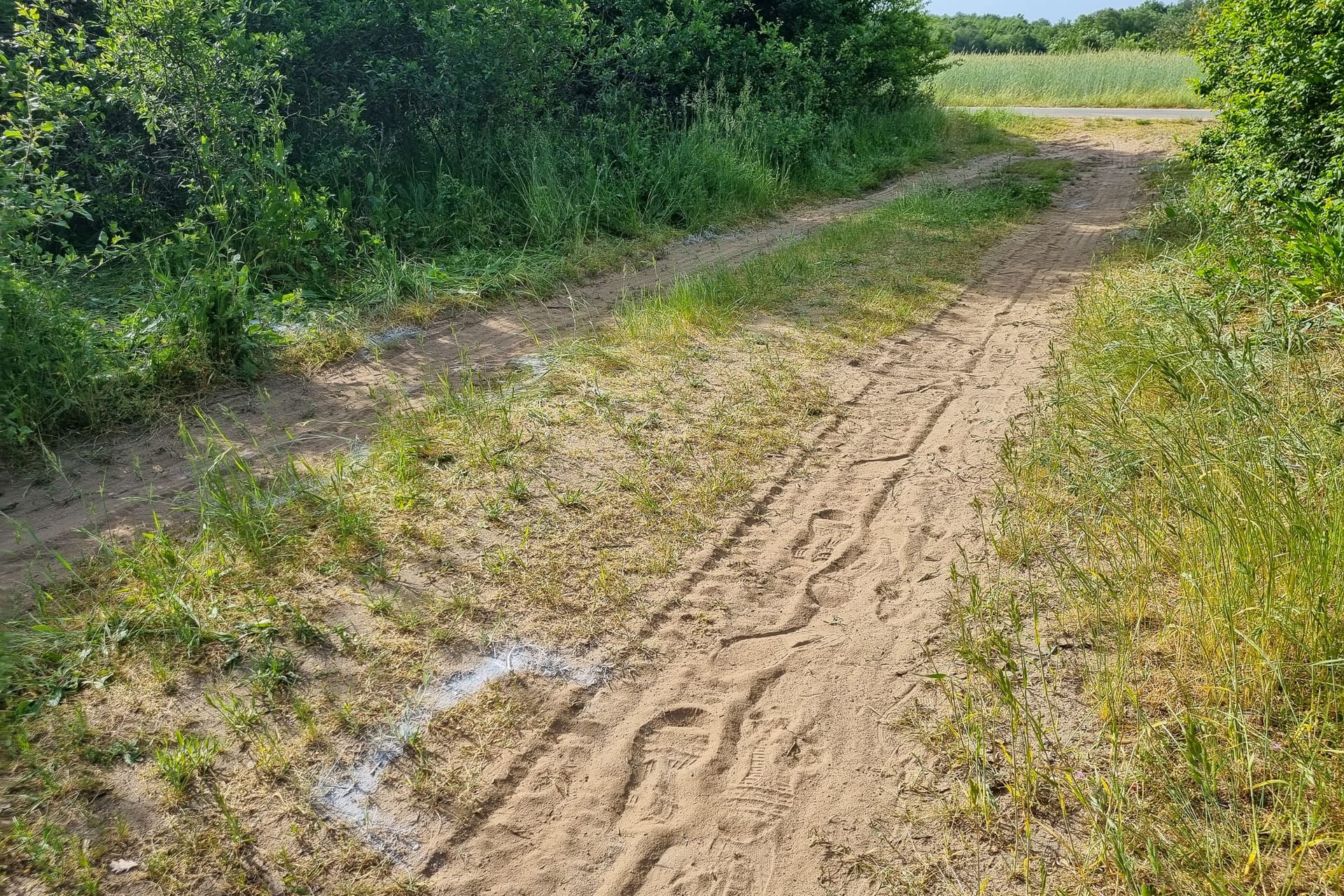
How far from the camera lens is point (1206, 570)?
302cm

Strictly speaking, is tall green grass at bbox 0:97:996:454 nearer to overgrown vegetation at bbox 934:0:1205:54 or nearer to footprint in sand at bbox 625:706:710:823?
footprint in sand at bbox 625:706:710:823

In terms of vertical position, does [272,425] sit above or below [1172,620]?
above

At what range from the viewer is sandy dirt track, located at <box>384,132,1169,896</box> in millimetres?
2521

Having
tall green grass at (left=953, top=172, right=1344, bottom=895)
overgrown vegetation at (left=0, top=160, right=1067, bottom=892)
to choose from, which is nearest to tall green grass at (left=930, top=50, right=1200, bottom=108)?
overgrown vegetation at (left=0, top=160, right=1067, bottom=892)

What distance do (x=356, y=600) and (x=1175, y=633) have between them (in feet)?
9.74

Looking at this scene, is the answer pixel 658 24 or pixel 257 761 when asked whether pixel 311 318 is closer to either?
pixel 257 761

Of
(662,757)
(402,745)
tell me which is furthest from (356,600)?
(662,757)

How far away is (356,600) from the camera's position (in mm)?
3488

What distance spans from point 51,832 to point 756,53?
11.6 meters

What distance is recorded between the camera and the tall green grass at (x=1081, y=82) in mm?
21594

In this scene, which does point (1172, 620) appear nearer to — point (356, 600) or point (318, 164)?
point (356, 600)

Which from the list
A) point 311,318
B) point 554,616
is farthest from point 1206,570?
point 311,318

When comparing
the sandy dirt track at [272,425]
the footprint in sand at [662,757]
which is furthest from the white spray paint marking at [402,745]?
the sandy dirt track at [272,425]

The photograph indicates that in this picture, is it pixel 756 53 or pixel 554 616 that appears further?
pixel 756 53
